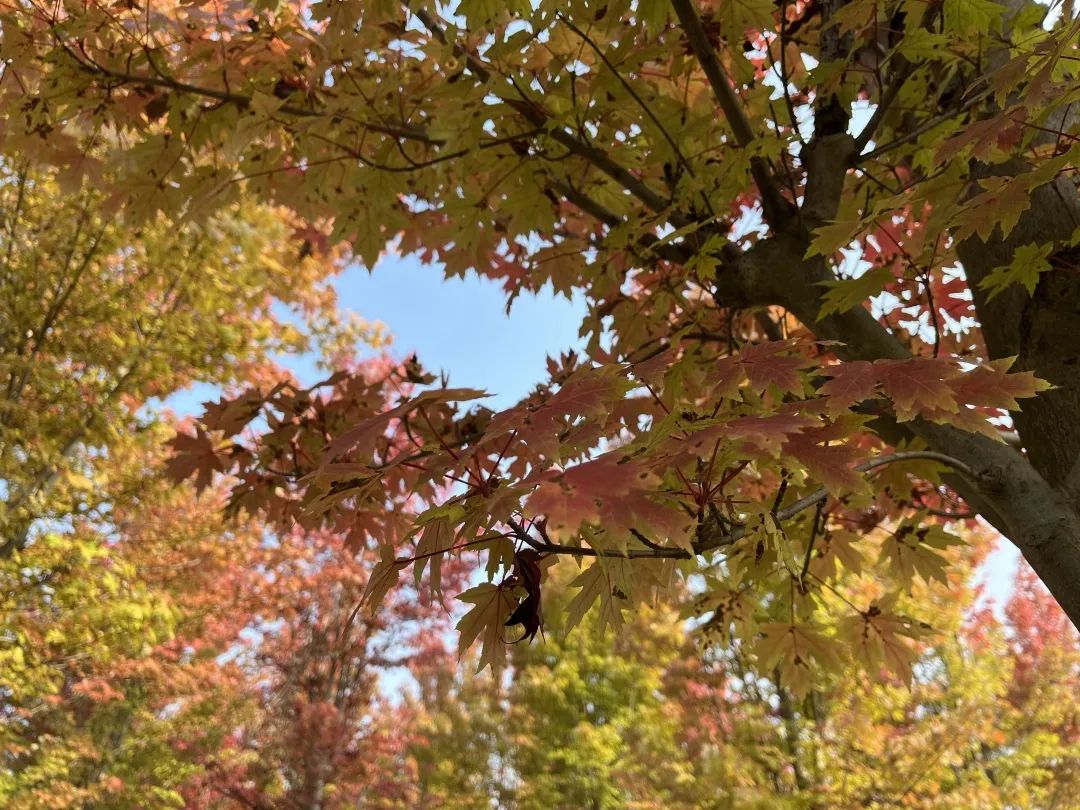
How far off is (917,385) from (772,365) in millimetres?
242

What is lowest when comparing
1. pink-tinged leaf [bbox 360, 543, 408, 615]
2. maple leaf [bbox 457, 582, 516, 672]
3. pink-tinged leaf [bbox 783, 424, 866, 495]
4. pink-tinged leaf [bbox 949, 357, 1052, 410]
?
maple leaf [bbox 457, 582, 516, 672]

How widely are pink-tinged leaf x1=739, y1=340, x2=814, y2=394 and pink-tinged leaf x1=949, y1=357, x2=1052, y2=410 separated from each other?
10.9 inches

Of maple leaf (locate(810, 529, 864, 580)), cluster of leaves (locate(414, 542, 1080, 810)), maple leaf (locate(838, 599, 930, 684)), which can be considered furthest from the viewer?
cluster of leaves (locate(414, 542, 1080, 810))

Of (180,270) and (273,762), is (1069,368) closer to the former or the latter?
(180,270)

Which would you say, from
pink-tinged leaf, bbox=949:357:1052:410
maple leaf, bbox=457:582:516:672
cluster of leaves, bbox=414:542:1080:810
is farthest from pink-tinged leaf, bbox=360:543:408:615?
pink-tinged leaf, bbox=949:357:1052:410

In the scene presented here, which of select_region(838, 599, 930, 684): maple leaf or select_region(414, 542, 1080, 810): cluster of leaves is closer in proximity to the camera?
select_region(838, 599, 930, 684): maple leaf

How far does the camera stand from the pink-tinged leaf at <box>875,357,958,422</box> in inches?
42.5

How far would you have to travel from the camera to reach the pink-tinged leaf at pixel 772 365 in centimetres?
117

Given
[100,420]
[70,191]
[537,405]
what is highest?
[100,420]

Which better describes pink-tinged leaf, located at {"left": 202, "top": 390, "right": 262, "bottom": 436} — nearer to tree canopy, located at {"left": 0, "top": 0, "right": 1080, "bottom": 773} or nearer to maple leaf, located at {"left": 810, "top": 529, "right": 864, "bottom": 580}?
tree canopy, located at {"left": 0, "top": 0, "right": 1080, "bottom": 773}

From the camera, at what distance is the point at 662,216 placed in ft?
6.12

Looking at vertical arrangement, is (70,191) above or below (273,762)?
above

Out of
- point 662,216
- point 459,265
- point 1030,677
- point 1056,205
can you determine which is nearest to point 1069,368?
point 1056,205

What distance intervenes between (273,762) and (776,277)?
474 inches
